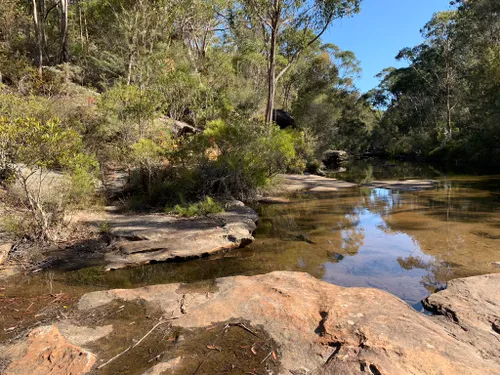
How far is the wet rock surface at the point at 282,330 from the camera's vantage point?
3.00 m

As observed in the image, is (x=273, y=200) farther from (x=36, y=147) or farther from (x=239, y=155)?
(x=36, y=147)

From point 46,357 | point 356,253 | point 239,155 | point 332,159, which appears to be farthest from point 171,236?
point 332,159

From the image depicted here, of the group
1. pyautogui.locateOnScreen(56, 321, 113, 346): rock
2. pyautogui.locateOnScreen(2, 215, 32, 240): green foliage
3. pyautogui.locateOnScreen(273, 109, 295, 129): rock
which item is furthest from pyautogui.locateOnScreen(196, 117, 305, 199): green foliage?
pyautogui.locateOnScreen(273, 109, 295, 129): rock

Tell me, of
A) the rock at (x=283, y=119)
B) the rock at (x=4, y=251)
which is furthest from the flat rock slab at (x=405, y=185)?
the rock at (x=4, y=251)

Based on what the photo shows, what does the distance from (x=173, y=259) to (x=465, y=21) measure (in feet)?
118

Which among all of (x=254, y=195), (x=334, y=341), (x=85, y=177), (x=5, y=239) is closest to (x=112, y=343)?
(x=334, y=341)

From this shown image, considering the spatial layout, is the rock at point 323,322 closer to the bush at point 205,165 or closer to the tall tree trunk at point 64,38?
the bush at point 205,165

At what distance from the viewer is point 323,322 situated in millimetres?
3730

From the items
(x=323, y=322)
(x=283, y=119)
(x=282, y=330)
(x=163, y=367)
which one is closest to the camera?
(x=163, y=367)

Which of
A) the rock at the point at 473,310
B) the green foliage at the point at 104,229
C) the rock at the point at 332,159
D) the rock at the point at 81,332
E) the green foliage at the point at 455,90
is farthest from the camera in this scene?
the rock at the point at 332,159

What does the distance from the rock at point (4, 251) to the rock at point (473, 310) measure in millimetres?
6993

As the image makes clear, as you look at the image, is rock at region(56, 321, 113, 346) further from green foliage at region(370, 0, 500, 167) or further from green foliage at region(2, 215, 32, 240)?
green foliage at region(370, 0, 500, 167)

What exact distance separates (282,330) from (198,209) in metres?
6.49

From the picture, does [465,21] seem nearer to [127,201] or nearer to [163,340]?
[127,201]
